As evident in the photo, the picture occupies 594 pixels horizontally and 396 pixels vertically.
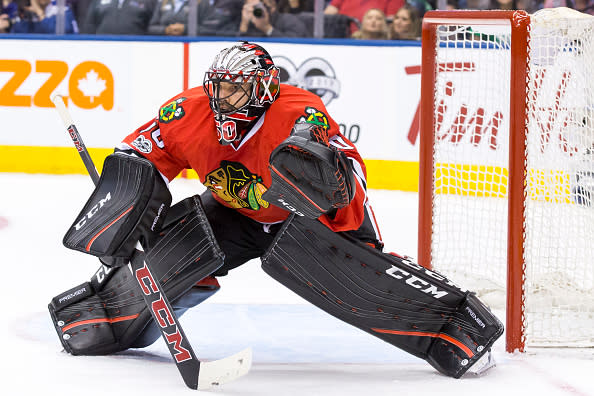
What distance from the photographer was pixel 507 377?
2.57 metres

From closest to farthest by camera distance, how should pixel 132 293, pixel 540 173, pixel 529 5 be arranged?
pixel 132 293, pixel 540 173, pixel 529 5

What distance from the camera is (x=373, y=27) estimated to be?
235 inches

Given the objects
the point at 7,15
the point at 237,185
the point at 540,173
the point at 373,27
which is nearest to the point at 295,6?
the point at 373,27

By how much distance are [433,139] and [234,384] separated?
1.23m

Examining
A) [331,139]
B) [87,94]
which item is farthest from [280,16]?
[331,139]

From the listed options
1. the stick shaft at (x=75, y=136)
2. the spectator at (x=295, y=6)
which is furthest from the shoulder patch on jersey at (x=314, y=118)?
the spectator at (x=295, y=6)

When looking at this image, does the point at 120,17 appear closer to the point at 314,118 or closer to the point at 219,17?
the point at 219,17

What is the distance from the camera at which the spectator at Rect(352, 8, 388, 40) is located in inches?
235

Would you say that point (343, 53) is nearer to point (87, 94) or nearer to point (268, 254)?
point (87, 94)

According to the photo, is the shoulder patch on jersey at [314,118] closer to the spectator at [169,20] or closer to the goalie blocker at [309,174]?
the goalie blocker at [309,174]

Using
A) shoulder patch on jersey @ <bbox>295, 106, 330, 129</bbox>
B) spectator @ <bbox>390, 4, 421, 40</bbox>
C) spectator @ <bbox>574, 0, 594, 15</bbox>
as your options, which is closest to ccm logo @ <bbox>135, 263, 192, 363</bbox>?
shoulder patch on jersey @ <bbox>295, 106, 330, 129</bbox>

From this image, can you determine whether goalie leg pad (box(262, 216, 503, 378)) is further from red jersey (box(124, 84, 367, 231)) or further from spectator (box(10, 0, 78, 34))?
spectator (box(10, 0, 78, 34))

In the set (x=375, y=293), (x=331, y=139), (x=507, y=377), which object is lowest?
(x=507, y=377)

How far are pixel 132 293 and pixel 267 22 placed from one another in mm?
3687
